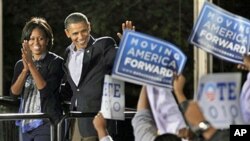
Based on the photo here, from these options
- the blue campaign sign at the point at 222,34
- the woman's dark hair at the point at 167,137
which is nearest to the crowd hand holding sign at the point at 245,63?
the blue campaign sign at the point at 222,34

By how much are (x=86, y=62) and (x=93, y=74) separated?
0.07 m

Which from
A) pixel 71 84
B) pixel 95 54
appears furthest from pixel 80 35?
pixel 71 84

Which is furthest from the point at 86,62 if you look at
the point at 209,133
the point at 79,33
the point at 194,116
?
the point at 209,133

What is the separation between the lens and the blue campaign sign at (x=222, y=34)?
3.26 metres

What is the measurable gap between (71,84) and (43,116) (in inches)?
20.9

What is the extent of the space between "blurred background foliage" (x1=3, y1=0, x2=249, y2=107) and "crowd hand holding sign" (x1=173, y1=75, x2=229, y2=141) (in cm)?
4

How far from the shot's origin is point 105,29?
3.94 meters

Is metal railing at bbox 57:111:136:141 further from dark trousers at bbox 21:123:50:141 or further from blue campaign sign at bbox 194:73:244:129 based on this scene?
blue campaign sign at bbox 194:73:244:129

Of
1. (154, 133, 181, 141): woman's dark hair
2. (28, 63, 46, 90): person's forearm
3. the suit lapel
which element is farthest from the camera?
(28, 63, 46, 90): person's forearm

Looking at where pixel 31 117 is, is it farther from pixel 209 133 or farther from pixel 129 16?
pixel 209 133

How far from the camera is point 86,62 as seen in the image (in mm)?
3977

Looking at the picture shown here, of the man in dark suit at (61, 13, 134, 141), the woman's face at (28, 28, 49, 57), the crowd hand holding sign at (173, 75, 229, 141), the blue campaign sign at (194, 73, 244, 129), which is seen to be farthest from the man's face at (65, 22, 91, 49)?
the blue campaign sign at (194, 73, 244, 129)

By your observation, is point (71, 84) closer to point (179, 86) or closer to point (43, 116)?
point (43, 116)

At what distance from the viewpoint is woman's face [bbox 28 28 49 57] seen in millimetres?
4480
